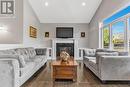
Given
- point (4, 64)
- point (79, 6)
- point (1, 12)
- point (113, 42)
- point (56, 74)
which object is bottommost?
point (56, 74)

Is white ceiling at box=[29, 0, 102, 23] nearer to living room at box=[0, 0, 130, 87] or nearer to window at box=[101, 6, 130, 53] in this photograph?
living room at box=[0, 0, 130, 87]

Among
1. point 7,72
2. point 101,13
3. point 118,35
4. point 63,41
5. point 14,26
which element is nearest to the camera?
point 7,72

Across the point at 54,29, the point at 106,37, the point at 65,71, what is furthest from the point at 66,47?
the point at 65,71

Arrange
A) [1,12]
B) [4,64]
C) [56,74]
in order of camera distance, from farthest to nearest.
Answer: [1,12] < [56,74] < [4,64]

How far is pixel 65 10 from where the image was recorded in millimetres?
9156

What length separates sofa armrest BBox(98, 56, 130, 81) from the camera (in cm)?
416

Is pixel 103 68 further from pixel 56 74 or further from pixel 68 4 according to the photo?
pixel 68 4

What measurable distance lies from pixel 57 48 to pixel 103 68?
20.7ft

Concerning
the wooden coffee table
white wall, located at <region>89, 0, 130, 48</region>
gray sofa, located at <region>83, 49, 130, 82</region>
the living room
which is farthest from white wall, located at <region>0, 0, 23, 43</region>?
gray sofa, located at <region>83, 49, 130, 82</region>

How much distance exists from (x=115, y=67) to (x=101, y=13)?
4.50 m

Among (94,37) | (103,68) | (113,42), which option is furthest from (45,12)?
(103,68)

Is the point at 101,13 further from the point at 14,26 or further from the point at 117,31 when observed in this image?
the point at 14,26

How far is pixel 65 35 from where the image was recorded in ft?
34.1

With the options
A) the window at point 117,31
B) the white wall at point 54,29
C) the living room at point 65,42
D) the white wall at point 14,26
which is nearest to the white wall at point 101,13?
the living room at point 65,42
